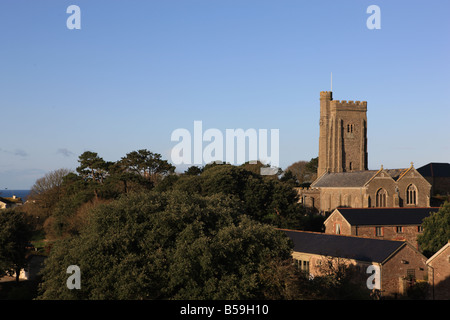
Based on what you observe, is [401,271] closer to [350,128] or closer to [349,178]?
[349,178]

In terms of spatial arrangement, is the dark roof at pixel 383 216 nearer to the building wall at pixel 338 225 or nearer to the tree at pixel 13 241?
the building wall at pixel 338 225

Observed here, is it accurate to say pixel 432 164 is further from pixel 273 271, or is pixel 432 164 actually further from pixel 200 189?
pixel 273 271

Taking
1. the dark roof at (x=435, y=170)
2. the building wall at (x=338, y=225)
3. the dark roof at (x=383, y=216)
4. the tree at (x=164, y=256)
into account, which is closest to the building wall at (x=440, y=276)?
the tree at (x=164, y=256)

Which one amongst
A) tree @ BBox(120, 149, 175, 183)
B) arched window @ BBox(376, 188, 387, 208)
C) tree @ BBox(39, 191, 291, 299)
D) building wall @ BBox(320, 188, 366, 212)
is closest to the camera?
tree @ BBox(39, 191, 291, 299)

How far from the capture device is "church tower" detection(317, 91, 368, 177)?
89625 millimetres

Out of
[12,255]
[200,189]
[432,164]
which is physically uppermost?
[432,164]

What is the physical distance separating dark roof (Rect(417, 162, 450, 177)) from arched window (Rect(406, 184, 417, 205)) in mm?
25818

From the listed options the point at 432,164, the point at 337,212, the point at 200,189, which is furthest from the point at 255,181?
the point at 432,164

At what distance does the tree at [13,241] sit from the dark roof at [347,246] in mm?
25872

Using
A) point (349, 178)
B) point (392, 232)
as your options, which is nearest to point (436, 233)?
point (392, 232)

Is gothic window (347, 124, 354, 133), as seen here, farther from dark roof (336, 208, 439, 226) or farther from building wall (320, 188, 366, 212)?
dark roof (336, 208, 439, 226)

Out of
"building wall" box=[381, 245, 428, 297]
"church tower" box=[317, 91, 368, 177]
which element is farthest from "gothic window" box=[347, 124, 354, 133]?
"building wall" box=[381, 245, 428, 297]
